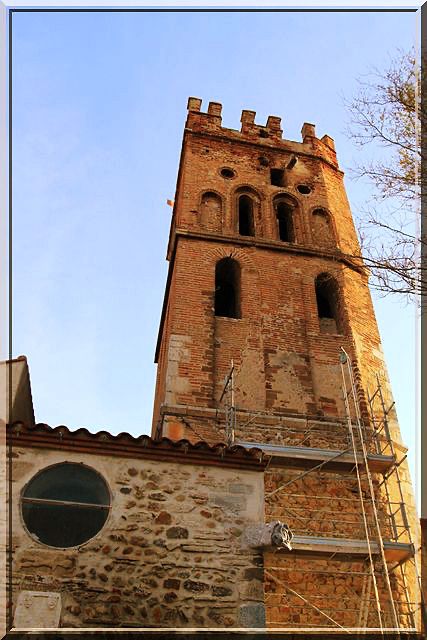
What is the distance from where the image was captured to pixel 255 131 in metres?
20.2

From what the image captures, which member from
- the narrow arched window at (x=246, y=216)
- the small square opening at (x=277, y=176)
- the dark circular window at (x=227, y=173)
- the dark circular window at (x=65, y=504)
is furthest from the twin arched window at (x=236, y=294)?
the dark circular window at (x=65, y=504)

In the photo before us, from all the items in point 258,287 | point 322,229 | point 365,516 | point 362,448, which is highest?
point 322,229

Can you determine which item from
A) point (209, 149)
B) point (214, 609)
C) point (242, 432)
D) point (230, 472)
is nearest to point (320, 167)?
point (209, 149)

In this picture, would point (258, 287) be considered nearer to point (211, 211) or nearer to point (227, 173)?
point (211, 211)

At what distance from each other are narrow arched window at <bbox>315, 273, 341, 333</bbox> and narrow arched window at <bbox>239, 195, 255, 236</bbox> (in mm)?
2405

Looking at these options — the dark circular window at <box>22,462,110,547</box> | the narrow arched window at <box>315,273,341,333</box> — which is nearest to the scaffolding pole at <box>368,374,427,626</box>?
the narrow arched window at <box>315,273,341,333</box>

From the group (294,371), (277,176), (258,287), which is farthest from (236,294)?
(277,176)

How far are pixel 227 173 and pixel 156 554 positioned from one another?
1320 centimetres

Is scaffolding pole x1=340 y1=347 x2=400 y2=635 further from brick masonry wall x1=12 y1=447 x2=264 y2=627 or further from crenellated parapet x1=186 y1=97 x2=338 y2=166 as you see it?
crenellated parapet x1=186 y1=97 x2=338 y2=166

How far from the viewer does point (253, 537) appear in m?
6.77

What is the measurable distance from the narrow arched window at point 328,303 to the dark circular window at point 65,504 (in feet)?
26.3

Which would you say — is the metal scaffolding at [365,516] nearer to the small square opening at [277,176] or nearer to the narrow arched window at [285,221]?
the narrow arched window at [285,221]

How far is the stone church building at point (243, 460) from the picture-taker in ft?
20.7

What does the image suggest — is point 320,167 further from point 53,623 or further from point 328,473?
point 53,623
